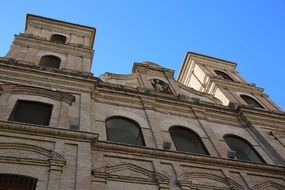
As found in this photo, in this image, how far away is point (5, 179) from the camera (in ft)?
32.5

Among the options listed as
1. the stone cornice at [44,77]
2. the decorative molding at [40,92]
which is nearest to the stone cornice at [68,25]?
the stone cornice at [44,77]

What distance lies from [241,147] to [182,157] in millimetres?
4407

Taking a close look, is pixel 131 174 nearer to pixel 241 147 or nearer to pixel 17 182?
pixel 17 182

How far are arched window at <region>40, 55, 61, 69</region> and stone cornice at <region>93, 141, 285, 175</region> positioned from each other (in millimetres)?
6921

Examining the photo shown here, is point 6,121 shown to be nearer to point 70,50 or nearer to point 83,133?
point 83,133

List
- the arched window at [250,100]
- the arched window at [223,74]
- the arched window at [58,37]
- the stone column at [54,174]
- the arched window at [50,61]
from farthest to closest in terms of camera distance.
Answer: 1. the arched window at [223,74]
2. the arched window at [58,37]
3. the arched window at [250,100]
4. the arched window at [50,61]
5. the stone column at [54,174]

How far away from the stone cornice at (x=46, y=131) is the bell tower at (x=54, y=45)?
5335 millimetres

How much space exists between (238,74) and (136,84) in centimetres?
907

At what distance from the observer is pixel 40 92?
46.1ft

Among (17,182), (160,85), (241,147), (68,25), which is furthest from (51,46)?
(17,182)

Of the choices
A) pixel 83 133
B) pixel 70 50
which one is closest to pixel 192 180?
pixel 83 133

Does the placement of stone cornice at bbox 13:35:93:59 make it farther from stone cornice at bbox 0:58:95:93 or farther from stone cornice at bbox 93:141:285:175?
stone cornice at bbox 93:141:285:175

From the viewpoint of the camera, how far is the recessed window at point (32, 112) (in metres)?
13.1

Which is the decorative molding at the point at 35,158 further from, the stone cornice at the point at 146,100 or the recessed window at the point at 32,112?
the stone cornice at the point at 146,100
